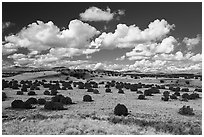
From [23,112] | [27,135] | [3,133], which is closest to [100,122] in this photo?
[27,135]

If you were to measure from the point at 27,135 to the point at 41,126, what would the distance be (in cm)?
133

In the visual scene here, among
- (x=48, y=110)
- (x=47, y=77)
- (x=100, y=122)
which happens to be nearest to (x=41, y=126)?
(x=100, y=122)

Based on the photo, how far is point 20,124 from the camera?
39.3ft

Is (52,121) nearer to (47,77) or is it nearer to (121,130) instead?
(121,130)

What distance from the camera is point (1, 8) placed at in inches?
488

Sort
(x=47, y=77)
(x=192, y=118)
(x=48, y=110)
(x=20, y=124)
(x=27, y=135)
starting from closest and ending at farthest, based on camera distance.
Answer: (x=27, y=135)
(x=20, y=124)
(x=192, y=118)
(x=48, y=110)
(x=47, y=77)

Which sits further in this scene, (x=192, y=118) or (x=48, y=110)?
(x=48, y=110)

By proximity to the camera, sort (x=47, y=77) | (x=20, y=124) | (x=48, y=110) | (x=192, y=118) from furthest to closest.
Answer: (x=47, y=77), (x=48, y=110), (x=192, y=118), (x=20, y=124)

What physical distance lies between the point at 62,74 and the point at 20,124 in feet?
177

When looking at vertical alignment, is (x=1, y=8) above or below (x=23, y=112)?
above

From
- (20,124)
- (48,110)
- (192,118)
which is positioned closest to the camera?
(20,124)

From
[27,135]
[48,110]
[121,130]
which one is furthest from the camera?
[48,110]

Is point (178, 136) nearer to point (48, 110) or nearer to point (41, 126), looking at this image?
point (41, 126)

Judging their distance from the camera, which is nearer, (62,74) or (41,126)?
(41,126)
